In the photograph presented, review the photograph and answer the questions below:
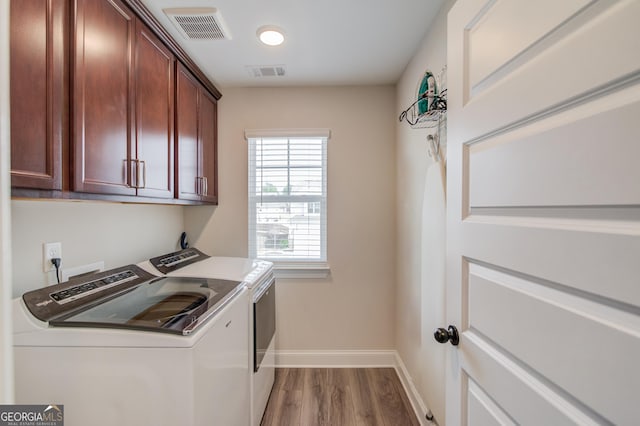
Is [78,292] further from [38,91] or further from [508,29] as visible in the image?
[508,29]

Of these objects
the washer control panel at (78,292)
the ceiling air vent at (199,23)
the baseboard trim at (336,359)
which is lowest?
the baseboard trim at (336,359)

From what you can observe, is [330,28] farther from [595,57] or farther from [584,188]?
[584,188]

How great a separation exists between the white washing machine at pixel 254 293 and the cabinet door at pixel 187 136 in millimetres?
494

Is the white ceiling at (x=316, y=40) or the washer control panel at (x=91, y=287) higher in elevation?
the white ceiling at (x=316, y=40)

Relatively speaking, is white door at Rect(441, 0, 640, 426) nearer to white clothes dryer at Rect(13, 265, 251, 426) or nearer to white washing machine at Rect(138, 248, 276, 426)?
white clothes dryer at Rect(13, 265, 251, 426)

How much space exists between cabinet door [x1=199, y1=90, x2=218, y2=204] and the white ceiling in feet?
0.81

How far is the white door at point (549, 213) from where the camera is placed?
18.0 inches

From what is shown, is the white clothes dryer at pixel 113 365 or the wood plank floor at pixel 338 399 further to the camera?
the wood plank floor at pixel 338 399

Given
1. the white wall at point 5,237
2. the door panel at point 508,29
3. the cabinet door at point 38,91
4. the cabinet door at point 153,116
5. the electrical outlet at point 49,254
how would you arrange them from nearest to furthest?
the white wall at point 5,237
the door panel at point 508,29
the cabinet door at point 38,91
the electrical outlet at point 49,254
the cabinet door at point 153,116

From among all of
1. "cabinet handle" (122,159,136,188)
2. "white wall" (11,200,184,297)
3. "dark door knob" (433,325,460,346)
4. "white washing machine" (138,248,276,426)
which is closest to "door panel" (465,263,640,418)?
"dark door knob" (433,325,460,346)

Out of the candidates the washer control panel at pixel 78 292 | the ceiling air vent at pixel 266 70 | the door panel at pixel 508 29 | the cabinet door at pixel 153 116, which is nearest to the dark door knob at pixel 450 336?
the door panel at pixel 508 29

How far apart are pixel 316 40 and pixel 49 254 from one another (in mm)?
1923

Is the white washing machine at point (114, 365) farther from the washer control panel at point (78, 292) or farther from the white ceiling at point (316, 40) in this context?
the white ceiling at point (316, 40)

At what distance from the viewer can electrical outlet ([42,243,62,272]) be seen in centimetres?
124
